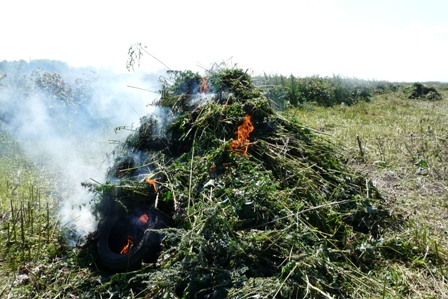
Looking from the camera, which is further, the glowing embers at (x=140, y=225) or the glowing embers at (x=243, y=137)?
the glowing embers at (x=243, y=137)

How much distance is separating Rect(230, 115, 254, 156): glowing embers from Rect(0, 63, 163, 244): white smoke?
7.98ft

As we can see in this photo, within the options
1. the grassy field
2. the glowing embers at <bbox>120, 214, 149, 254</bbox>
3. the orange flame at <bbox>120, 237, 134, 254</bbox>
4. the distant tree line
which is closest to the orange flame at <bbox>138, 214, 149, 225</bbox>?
the glowing embers at <bbox>120, 214, 149, 254</bbox>

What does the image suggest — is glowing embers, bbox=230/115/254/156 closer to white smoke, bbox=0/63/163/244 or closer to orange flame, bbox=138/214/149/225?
orange flame, bbox=138/214/149/225

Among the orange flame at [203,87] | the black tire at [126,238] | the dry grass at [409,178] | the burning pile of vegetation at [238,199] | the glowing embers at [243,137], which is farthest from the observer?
the orange flame at [203,87]

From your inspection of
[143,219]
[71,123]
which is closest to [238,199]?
[143,219]

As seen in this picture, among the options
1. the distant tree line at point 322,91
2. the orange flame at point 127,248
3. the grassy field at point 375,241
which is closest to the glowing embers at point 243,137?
the grassy field at point 375,241

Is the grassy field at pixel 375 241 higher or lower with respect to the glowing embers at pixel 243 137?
lower

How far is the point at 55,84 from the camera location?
9555mm

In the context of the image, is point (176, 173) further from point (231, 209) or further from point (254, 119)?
point (254, 119)

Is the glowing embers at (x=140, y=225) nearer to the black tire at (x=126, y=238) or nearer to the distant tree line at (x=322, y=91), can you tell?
the black tire at (x=126, y=238)

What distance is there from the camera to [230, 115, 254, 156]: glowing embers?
414 centimetres

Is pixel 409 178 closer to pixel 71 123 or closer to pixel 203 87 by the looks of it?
pixel 203 87

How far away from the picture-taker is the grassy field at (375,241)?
10.2 ft

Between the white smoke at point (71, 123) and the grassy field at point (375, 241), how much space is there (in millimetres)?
462
